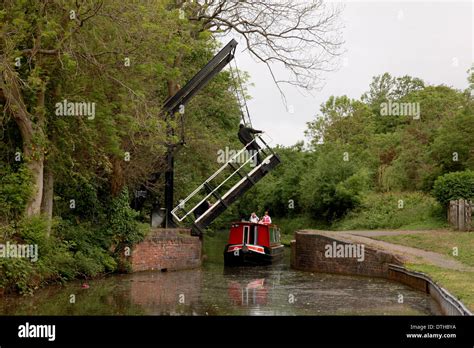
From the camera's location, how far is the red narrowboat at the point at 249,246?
26828 millimetres

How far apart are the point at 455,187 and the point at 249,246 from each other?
805 cm

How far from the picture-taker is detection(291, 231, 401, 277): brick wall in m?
20.6

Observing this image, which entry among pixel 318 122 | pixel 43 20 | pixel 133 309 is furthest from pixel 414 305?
pixel 318 122

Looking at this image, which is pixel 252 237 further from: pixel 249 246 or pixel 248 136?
pixel 248 136

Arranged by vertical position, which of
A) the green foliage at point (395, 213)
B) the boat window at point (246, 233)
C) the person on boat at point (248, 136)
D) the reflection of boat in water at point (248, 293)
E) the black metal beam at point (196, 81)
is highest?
the black metal beam at point (196, 81)

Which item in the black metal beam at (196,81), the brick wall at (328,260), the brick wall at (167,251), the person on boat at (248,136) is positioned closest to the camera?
the brick wall at (328,260)

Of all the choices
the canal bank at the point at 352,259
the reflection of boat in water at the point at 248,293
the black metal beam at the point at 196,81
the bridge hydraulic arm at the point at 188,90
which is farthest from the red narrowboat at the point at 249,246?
the reflection of boat in water at the point at 248,293

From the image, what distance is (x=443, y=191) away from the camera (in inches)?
1038

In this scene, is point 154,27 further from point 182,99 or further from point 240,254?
point 240,254

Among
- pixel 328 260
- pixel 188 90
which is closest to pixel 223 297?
pixel 328 260

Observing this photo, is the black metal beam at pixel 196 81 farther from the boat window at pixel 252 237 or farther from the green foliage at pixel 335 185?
the green foliage at pixel 335 185

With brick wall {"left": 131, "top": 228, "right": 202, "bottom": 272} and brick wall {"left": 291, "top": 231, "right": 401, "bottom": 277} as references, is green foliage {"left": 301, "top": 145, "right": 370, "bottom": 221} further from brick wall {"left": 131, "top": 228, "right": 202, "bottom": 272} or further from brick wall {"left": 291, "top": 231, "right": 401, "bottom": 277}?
brick wall {"left": 131, "top": 228, "right": 202, "bottom": 272}

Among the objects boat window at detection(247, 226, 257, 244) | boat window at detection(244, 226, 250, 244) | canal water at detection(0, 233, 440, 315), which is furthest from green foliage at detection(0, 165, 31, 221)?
boat window at detection(247, 226, 257, 244)
